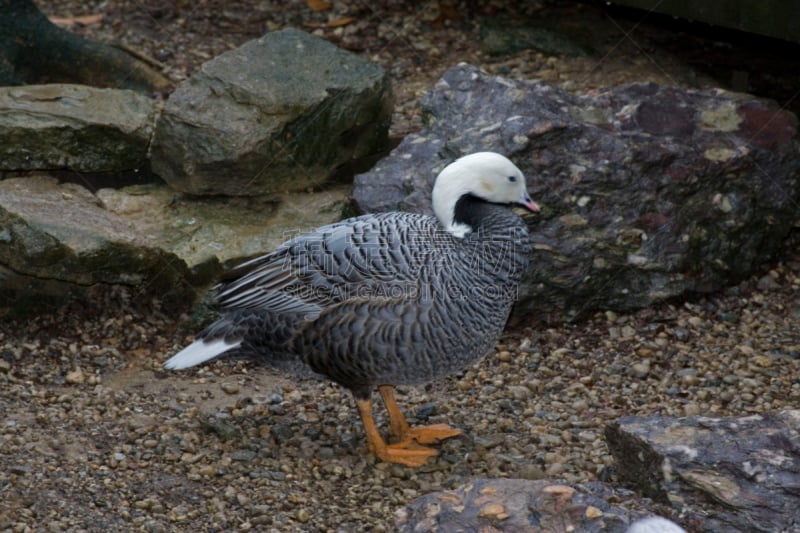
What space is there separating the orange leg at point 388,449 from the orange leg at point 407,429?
64mm

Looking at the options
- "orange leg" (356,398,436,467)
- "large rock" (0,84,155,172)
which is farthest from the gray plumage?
"large rock" (0,84,155,172)

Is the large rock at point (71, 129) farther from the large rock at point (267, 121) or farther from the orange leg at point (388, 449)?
the orange leg at point (388, 449)

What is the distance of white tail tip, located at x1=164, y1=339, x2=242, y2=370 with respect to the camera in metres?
4.91

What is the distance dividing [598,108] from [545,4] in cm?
260

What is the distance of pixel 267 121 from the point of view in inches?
240

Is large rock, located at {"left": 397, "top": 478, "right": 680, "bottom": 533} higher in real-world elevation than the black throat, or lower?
lower

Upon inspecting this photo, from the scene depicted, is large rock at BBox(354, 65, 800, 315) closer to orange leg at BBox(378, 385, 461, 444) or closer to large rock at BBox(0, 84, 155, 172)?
orange leg at BBox(378, 385, 461, 444)

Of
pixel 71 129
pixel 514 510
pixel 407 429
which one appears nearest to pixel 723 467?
pixel 514 510

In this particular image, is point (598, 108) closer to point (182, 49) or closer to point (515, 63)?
point (515, 63)

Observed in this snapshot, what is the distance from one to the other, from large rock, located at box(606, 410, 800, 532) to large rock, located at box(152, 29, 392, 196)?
9.13 ft

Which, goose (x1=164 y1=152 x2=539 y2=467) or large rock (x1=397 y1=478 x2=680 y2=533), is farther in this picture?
goose (x1=164 y1=152 x2=539 y2=467)

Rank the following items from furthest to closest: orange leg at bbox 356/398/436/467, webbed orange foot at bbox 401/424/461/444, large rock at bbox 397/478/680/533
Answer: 1. webbed orange foot at bbox 401/424/461/444
2. orange leg at bbox 356/398/436/467
3. large rock at bbox 397/478/680/533

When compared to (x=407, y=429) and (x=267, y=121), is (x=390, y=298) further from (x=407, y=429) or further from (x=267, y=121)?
(x=267, y=121)

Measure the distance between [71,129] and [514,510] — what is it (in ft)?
12.2
